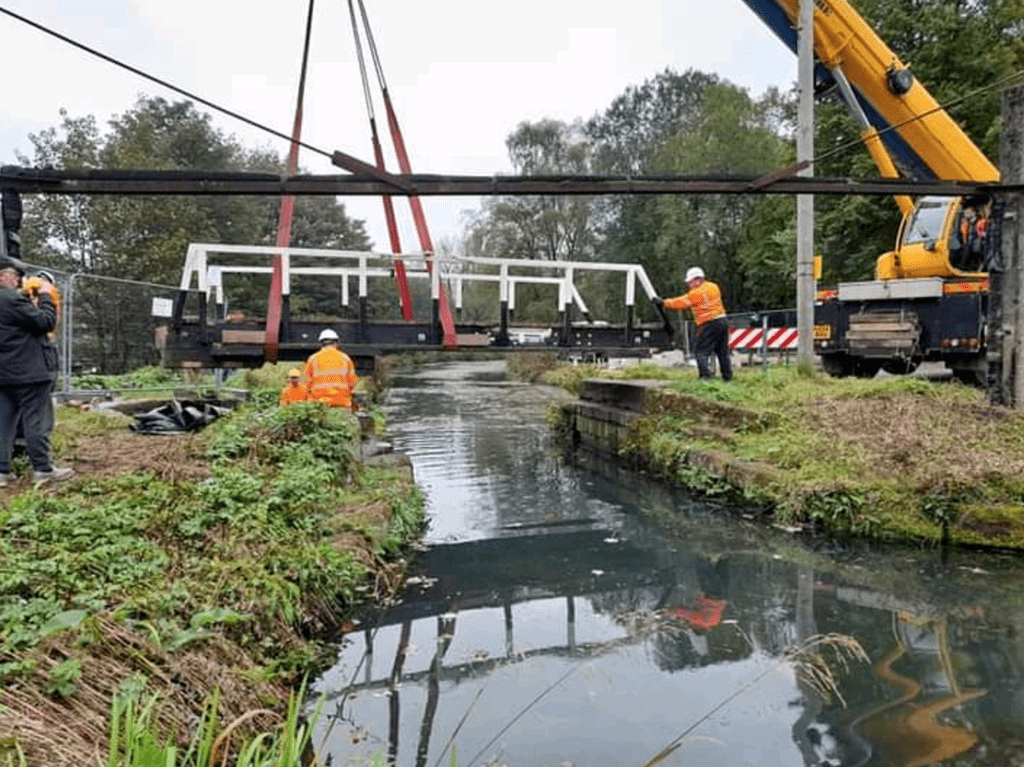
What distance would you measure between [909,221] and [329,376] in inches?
328

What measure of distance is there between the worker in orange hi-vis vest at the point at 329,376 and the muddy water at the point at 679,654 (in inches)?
64.5

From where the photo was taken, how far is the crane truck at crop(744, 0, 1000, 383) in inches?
371

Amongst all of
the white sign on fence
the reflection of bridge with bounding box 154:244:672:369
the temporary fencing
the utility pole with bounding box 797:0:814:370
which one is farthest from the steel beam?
the temporary fencing

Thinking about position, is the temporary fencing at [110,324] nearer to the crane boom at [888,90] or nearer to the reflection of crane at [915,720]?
the crane boom at [888,90]

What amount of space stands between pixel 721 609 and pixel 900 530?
1.86 meters

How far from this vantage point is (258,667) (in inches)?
131

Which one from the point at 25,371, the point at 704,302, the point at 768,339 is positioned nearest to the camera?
the point at 25,371

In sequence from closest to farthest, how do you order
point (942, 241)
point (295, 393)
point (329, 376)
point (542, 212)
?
point (329, 376) → point (295, 393) → point (942, 241) → point (542, 212)

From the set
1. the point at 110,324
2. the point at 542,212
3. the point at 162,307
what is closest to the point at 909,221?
the point at 162,307

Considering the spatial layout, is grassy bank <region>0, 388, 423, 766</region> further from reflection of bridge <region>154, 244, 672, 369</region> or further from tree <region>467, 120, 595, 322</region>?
tree <region>467, 120, 595, 322</region>

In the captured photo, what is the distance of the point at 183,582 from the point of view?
3.55 m

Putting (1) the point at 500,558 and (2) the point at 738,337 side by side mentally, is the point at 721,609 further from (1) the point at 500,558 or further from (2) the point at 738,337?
(2) the point at 738,337

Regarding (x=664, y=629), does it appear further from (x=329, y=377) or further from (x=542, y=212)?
(x=542, y=212)

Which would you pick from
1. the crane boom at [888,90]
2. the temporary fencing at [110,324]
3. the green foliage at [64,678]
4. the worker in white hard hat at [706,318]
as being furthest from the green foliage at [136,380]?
the crane boom at [888,90]
